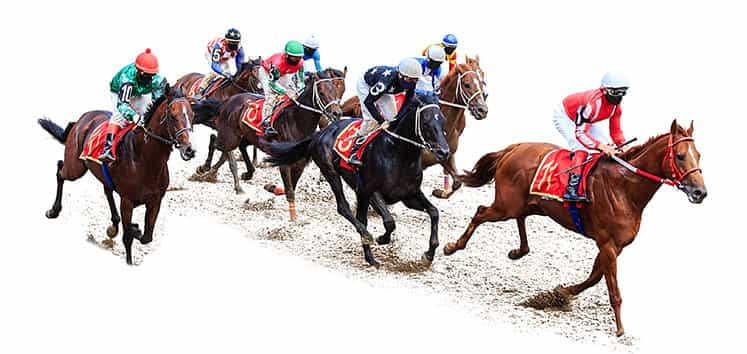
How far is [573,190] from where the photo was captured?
35.1 ft

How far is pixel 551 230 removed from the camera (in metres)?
14.2

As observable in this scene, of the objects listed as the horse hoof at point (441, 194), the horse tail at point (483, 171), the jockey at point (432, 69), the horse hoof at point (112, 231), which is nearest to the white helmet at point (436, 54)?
the jockey at point (432, 69)

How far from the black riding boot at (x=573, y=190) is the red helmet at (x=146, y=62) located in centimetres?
513

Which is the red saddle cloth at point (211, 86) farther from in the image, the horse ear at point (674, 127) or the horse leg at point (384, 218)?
the horse ear at point (674, 127)

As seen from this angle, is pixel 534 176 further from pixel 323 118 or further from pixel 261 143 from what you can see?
pixel 323 118

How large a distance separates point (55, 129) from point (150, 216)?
8.96 feet

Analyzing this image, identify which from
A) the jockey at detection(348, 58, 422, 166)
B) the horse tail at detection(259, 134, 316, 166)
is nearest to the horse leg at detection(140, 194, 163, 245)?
the horse tail at detection(259, 134, 316, 166)

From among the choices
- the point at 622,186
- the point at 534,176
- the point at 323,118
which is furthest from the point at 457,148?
the point at 622,186

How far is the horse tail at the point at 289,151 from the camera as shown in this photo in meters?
13.3

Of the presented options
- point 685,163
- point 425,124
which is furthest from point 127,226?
point 685,163

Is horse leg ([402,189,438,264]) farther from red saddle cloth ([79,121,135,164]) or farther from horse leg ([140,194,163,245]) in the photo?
red saddle cloth ([79,121,135,164])

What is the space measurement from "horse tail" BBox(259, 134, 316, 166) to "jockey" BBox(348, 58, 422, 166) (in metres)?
1.17

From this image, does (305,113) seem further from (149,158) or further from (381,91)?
(149,158)

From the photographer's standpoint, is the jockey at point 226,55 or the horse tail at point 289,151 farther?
the jockey at point 226,55
